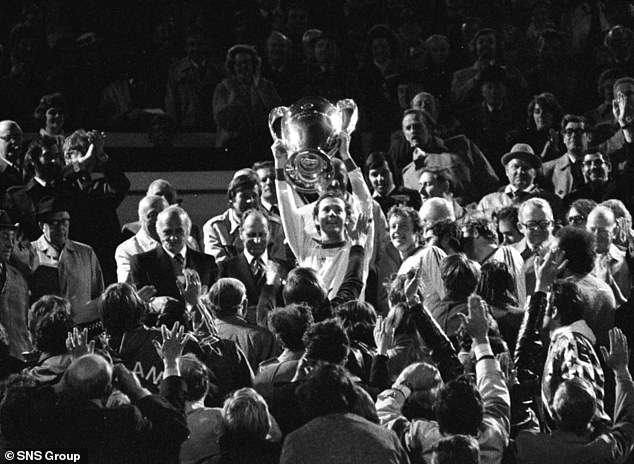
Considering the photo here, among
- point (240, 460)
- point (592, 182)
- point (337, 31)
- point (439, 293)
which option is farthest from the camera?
point (337, 31)

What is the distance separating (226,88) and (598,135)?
308 cm

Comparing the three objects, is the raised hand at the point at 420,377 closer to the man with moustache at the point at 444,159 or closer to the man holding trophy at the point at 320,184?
the man holding trophy at the point at 320,184

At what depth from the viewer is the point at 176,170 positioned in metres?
11.9

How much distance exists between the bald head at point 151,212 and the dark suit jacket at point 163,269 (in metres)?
0.51

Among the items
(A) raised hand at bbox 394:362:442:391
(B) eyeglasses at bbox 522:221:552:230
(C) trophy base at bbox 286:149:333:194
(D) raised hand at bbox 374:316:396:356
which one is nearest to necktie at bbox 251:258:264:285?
(C) trophy base at bbox 286:149:333:194

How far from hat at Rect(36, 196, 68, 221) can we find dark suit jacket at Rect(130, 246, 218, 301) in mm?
775

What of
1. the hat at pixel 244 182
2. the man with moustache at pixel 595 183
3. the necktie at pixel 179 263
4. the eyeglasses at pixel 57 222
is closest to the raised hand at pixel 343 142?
the hat at pixel 244 182

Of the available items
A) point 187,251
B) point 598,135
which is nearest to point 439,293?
point 187,251

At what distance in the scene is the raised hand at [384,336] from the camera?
6.44m

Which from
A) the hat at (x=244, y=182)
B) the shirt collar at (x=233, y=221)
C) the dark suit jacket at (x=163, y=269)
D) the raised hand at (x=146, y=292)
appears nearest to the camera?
the raised hand at (x=146, y=292)

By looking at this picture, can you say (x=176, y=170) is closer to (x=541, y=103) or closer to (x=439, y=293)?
(x=541, y=103)

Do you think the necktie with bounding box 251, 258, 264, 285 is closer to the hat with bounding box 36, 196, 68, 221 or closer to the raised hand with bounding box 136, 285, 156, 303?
the raised hand with bounding box 136, 285, 156, 303

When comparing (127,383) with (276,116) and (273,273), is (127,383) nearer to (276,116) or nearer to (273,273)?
(273,273)

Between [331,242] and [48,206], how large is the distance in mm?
2048
